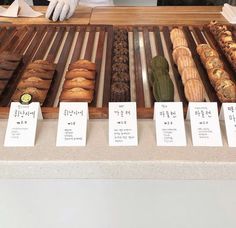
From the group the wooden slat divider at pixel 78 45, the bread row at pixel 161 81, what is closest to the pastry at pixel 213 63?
the bread row at pixel 161 81

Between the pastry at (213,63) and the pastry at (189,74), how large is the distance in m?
0.05

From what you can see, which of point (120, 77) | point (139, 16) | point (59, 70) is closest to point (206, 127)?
point (120, 77)

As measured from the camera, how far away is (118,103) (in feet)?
2.42

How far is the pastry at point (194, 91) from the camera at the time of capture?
77 cm

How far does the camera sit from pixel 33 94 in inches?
31.4

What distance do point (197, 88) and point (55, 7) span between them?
0.86 meters

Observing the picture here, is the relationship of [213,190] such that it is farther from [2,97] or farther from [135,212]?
[2,97]

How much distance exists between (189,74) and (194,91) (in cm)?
9

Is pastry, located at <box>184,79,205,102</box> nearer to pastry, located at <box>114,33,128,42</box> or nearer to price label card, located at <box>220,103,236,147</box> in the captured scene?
price label card, located at <box>220,103,236,147</box>

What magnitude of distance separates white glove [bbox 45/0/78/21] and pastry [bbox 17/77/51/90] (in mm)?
594

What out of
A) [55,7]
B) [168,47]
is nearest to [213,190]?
[168,47]

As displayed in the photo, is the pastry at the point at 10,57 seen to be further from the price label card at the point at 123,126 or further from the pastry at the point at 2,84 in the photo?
the price label card at the point at 123,126

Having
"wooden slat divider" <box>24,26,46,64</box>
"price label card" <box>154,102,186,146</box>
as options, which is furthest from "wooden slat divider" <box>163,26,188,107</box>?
"wooden slat divider" <box>24,26,46,64</box>

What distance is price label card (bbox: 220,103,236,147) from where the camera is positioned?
2.24ft
